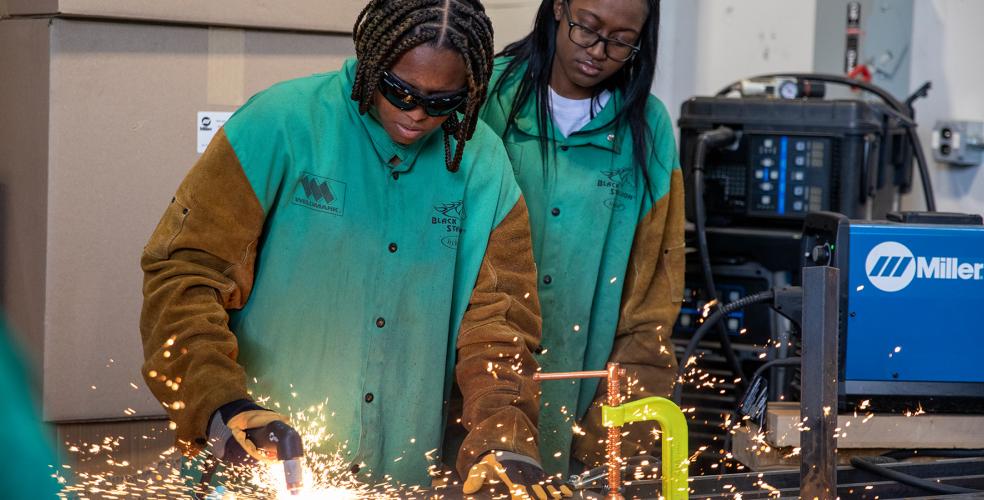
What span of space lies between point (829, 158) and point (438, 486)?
148cm

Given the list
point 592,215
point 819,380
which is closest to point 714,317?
point 592,215

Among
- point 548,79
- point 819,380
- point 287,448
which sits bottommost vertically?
point 287,448

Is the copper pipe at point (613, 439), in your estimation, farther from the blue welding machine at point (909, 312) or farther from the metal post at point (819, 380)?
the blue welding machine at point (909, 312)

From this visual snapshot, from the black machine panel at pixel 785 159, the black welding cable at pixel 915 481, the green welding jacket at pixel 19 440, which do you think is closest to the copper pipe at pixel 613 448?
the black welding cable at pixel 915 481

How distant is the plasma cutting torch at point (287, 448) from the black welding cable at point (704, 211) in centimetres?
141

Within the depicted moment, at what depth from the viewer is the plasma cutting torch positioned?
1581mm

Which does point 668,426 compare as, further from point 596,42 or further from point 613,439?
point 596,42

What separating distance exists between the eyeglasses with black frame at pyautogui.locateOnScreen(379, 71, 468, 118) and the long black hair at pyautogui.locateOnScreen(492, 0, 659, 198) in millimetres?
532

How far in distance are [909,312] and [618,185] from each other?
60 cm

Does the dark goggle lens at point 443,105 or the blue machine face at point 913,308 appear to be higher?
the dark goggle lens at point 443,105

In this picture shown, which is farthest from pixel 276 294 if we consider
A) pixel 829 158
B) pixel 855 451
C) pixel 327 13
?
pixel 829 158

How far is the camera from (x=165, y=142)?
2297mm

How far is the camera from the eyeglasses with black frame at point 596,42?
89.0 inches

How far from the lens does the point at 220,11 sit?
89.5 inches
